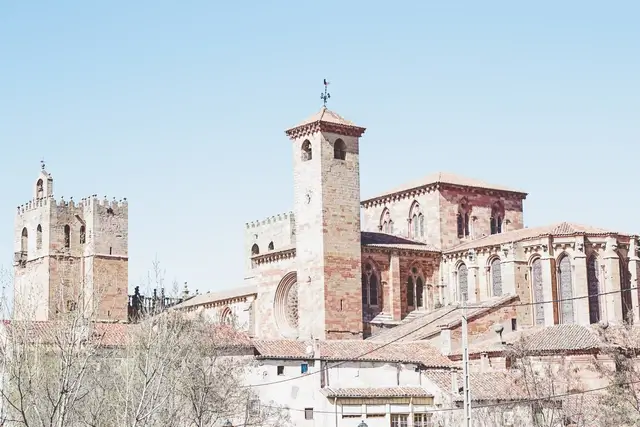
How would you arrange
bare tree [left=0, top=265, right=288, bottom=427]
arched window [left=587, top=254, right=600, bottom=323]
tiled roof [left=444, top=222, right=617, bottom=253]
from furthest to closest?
tiled roof [left=444, top=222, right=617, bottom=253] → arched window [left=587, top=254, right=600, bottom=323] → bare tree [left=0, top=265, right=288, bottom=427]

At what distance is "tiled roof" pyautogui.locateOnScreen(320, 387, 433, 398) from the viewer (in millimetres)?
41934

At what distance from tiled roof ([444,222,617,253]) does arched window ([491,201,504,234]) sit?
4.43 meters

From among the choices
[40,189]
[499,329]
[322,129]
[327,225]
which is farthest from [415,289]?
[40,189]

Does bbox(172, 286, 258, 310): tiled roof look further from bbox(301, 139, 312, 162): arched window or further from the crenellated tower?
bbox(301, 139, 312, 162): arched window

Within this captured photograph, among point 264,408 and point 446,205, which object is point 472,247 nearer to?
point 446,205

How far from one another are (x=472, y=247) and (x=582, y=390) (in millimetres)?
13914

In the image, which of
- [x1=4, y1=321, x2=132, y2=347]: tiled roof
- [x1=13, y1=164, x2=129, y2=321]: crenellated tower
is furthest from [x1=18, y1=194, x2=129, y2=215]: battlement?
[x1=4, y1=321, x2=132, y2=347]: tiled roof

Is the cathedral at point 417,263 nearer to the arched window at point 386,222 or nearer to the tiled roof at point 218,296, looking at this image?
the arched window at point 386,222

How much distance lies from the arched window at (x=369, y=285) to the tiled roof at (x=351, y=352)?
7241mm

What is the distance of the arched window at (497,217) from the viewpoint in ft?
204

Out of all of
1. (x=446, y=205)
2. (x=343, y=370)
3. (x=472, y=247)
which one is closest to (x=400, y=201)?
(x=446, y=205)

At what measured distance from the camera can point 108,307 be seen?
236 feet

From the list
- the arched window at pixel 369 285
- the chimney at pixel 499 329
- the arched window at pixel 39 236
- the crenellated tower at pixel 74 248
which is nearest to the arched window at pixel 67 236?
the crenellated tower at pixel 74 248

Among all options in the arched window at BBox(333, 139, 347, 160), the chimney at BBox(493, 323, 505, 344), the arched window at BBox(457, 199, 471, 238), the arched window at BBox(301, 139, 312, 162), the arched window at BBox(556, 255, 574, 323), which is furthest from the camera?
the arched window at BBox(457, 199, 471, 238)
